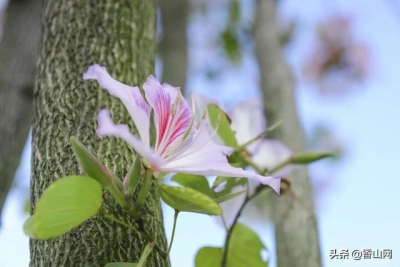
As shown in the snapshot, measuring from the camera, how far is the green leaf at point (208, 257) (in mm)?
530

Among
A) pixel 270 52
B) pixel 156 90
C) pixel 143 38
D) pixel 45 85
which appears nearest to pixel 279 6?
pixel 270 52

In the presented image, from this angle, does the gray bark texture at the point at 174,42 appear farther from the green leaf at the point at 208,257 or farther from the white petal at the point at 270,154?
the green leaf at the point at 208,257

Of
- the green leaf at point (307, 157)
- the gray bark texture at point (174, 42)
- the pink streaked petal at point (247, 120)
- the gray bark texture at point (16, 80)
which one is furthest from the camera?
the gray bark texture at point (174, 42)

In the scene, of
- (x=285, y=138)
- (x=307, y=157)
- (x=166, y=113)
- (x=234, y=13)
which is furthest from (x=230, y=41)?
(x=166, y=113)

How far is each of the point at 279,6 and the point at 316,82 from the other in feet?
3.08

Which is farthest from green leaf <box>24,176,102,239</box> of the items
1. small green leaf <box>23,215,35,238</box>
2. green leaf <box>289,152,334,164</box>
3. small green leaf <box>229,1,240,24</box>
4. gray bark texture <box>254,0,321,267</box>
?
small green leaf <box>229,1,240,24</box>

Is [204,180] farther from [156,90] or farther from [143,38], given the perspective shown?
[143,38]

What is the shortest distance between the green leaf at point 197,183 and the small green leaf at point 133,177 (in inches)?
4.9

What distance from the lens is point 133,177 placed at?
0.36 metres

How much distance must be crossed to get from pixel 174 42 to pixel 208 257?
0.74 metres

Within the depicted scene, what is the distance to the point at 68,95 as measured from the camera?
1.82 feet

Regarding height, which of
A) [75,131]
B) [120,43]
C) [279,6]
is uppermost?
[279,6]

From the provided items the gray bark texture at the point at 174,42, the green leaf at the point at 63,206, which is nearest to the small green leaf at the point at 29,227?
the green leaf at the point at 63,206

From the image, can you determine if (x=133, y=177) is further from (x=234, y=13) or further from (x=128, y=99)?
(x=234, y=13)
